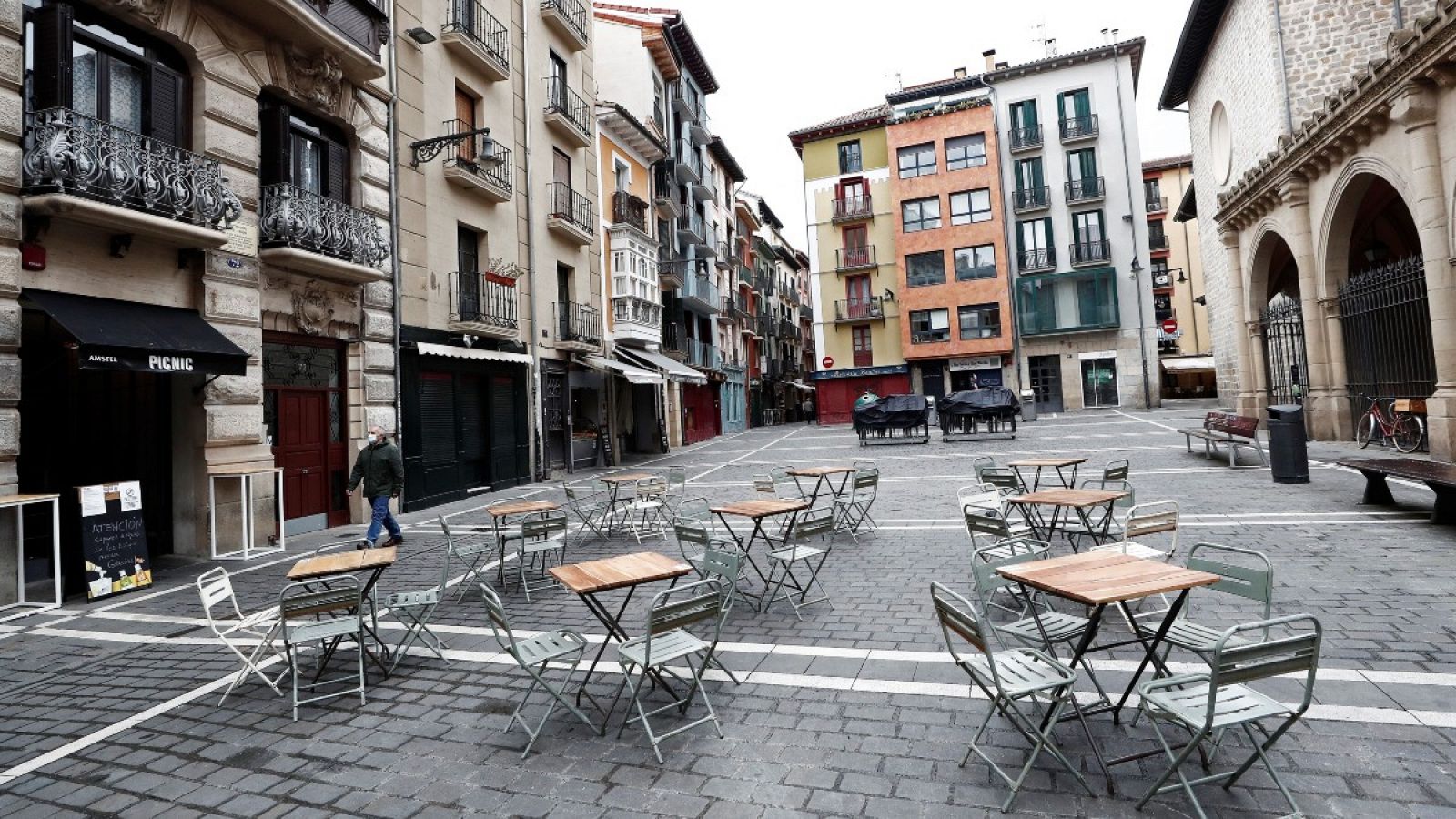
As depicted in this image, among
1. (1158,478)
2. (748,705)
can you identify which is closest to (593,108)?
(1158,478)

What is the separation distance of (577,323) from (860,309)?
78.6 ft

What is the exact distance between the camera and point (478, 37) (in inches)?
622

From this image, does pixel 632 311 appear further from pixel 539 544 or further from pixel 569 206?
pixel 539 544

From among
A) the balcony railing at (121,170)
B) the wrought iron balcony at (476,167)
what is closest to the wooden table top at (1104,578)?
the balcony railing at (121,170)

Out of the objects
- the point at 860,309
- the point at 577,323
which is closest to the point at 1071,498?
the point at 577,323

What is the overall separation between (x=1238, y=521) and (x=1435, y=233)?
22.2ft

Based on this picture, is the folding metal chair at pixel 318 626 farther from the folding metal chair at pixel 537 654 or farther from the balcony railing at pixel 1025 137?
the balcony railing at pixel 1025 137

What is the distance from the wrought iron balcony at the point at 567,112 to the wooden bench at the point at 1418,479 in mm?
17890

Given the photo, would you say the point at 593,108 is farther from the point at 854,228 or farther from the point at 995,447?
the point at 854,228

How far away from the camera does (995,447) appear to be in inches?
739

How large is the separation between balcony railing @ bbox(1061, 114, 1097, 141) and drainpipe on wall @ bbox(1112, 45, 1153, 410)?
1.26m

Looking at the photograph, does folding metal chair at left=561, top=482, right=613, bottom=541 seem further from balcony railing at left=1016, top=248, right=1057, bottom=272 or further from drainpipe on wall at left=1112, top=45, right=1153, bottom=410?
balcony railing at left=1016, top=248, right=1057, bottom=272

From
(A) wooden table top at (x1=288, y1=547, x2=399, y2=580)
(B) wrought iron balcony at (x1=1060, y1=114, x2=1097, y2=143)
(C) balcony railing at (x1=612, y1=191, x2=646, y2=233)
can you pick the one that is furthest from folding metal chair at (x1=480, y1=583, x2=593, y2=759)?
(B) wrought iron balcony at (x1=1060, y1=114, x2=1097, y2=143)

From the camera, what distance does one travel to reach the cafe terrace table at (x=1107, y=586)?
10.8 ft
